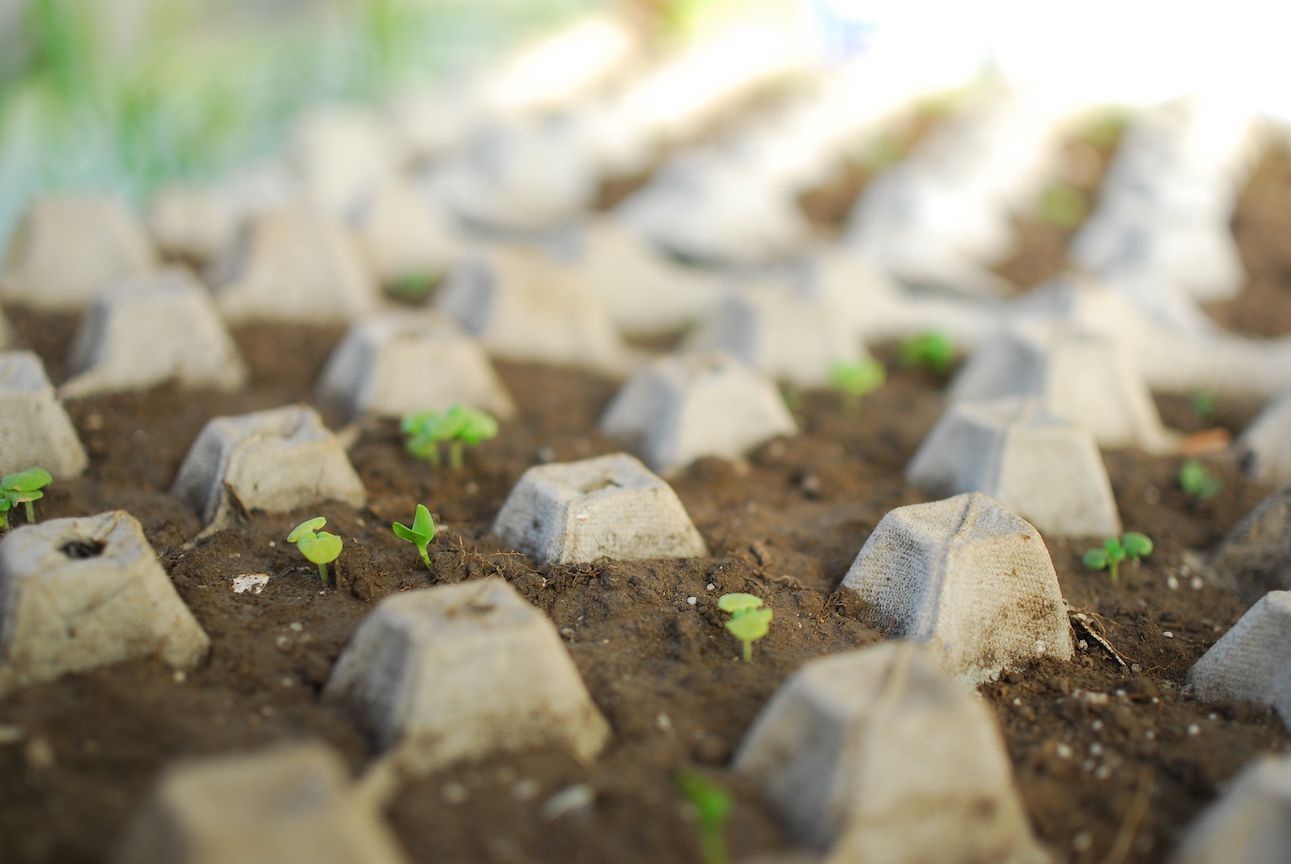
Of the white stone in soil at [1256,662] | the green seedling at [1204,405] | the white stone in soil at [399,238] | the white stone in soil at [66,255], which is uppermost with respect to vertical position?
the white stone in soil at [66,255]

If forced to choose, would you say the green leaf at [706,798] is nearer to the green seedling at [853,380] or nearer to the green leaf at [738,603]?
the green leaf at [738,603]

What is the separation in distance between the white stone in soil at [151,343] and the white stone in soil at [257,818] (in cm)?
151

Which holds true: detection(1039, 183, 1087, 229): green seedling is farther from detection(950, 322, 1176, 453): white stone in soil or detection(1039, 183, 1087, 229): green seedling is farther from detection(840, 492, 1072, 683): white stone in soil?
detection(840, 492, 1072, 683): white stone in soil

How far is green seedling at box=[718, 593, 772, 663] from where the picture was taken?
1.64m

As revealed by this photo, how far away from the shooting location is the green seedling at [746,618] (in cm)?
164

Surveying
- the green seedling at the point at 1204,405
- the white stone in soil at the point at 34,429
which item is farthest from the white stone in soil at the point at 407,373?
the green seedling at the point at 1204,405

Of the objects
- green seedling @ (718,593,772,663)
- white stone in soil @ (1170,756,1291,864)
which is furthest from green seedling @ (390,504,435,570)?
white stone in soil @ (1170,756,1291,864)

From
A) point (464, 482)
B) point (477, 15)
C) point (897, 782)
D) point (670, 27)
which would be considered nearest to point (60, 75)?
point (464, 482)

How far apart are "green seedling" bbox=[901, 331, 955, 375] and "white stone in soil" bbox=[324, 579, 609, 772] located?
1944mm

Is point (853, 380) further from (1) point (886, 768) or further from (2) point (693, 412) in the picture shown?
(1) point (886, 768)

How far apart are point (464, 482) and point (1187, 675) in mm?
1304

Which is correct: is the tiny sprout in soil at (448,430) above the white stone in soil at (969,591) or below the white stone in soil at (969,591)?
above

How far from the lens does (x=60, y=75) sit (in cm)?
405

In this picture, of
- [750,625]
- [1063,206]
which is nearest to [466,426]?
[750,625]
